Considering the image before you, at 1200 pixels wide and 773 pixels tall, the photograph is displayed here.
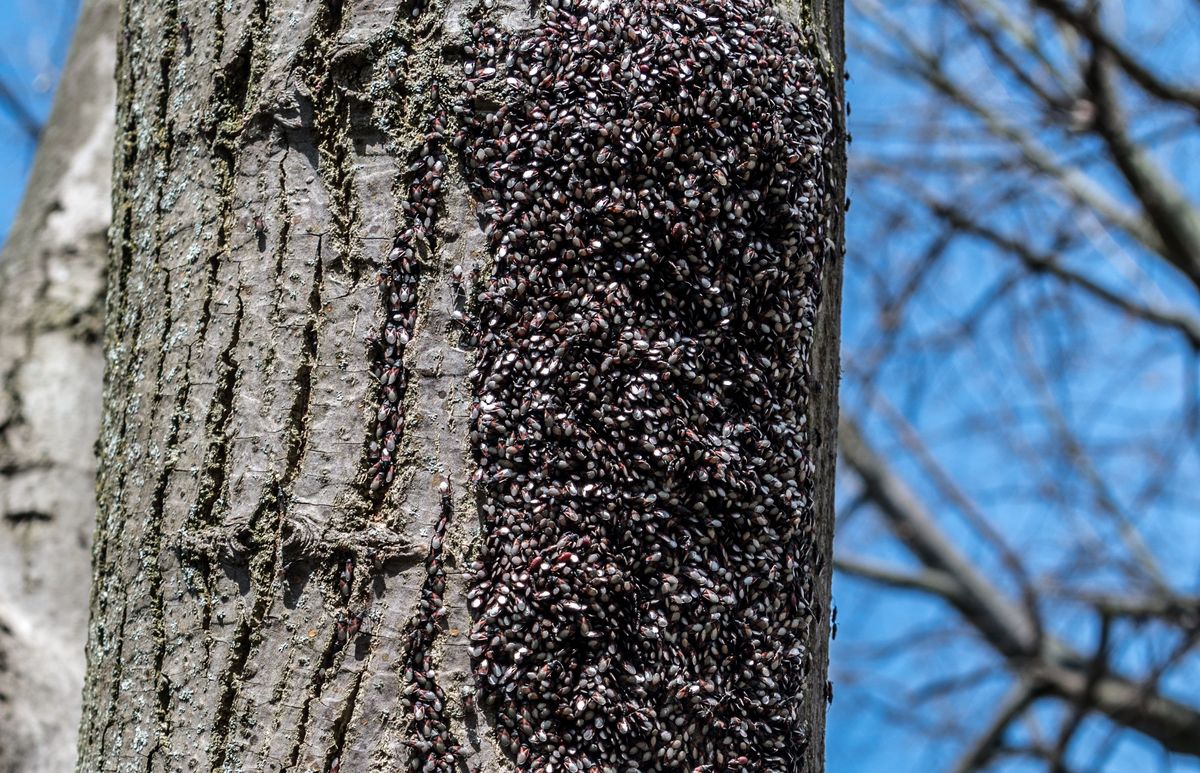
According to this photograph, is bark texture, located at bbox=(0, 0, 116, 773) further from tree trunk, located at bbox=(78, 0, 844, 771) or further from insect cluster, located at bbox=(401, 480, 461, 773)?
insect cluster, located at bbox=(401, 480, 461, 773)

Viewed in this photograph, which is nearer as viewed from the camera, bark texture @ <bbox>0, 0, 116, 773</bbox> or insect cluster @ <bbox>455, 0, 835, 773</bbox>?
insect cluster @ <bbox>455, 0, 835, 773</bbox>

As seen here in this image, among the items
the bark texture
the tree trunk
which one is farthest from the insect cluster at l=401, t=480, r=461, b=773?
the bark texture

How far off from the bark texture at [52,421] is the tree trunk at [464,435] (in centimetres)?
113

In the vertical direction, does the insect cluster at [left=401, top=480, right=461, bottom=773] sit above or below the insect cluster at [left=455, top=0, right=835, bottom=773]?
below

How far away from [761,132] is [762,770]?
0.66 meters

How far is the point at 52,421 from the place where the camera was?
8.02ft

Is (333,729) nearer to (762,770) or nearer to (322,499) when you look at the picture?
(322,499)

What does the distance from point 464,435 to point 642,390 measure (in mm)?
186

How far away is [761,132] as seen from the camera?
115 cm

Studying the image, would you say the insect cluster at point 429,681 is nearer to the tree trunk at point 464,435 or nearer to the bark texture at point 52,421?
the tree trunk at point 464,435

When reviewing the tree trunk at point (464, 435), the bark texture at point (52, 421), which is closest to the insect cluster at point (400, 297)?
the tree trunk at point (464, 435)

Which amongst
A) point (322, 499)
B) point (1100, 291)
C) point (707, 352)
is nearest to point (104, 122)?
point (322, 499)

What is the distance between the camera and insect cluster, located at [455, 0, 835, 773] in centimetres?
105

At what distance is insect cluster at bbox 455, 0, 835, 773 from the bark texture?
158 centimetres
